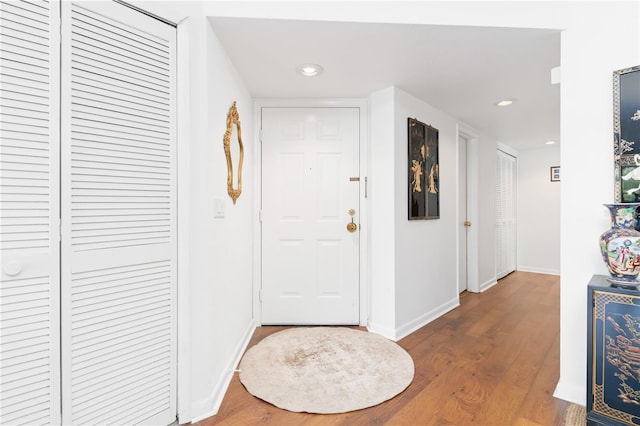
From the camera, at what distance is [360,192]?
2.78 meters

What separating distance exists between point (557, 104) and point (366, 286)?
268 centimetres

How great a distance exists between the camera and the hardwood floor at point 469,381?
1534 millimetres

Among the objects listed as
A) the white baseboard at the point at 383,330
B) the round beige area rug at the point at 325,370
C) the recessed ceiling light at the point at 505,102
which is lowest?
the round beige area rug at the point at 325,370

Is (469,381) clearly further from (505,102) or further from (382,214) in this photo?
(505,102)

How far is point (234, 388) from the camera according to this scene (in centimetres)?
180

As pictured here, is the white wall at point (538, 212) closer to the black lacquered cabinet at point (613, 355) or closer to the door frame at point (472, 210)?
the door frame at point (472, 210)

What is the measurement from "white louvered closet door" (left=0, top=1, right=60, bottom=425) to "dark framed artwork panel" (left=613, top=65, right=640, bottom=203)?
2.65 meters

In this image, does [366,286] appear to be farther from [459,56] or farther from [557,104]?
[557,104]

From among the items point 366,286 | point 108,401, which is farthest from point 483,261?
point 108,401

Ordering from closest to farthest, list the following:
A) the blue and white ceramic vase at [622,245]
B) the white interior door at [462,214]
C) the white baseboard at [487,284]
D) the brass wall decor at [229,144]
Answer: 1. the blue and white ceramic vase at [622,245]
2. the brass wall decor at [229,144]
3. the white interior door at [462,214]
4. the white baseboard at [487,284]

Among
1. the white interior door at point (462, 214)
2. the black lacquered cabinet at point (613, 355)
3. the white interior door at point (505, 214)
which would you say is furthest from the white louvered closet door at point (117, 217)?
the white interior door at point (505, 214)

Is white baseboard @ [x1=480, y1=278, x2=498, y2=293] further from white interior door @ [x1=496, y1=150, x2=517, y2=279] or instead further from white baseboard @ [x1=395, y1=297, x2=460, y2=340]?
white baseboard @ [x1=395, y1=297, x2=460, y2=340]

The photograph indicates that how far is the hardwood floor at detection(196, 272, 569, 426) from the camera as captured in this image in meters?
1.53

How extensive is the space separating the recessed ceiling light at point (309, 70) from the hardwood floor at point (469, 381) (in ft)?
7.36
